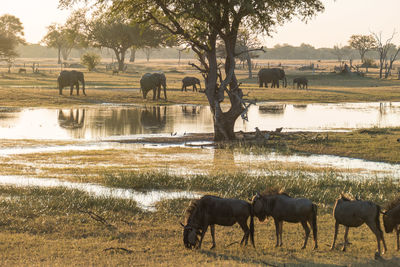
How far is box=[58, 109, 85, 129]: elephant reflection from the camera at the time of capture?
1380 inches

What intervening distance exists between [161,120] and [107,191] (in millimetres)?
22637

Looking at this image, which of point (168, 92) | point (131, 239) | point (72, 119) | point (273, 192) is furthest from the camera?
point (168, 92)

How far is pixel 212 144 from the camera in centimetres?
2791

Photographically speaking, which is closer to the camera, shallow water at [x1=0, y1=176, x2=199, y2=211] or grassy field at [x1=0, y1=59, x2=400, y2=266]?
grassy field at [x1=0, y1=59, x2=400, y2=266]

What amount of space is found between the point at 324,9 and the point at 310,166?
11.7 m

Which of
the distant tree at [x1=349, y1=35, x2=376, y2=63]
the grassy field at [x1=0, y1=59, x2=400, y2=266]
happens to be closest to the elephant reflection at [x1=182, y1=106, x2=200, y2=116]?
the grassy field at [x1=0, y1=59, x2=400, y2=266]

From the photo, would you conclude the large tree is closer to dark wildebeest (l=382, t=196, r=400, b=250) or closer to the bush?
dark wildebeest (l=382, t=196, r=400, b=250)

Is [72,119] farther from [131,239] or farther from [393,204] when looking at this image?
[393,204]

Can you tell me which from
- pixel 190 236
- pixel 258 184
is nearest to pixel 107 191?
pixel 258 184

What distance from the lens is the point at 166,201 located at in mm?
14617

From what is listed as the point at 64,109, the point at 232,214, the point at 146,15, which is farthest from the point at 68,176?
the point at 64,109

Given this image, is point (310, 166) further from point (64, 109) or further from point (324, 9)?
point (64, 109)

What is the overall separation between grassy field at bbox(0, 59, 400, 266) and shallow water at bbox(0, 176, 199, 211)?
463 mm

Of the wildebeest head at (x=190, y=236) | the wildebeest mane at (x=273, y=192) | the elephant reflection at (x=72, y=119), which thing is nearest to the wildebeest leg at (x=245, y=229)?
the wildebeest mane at (x=273, y=192)
